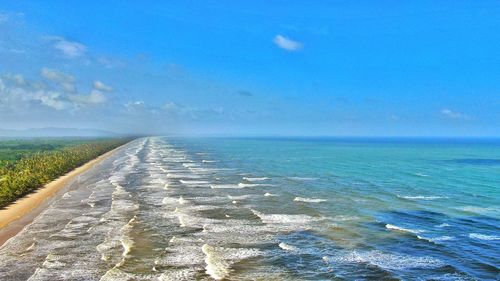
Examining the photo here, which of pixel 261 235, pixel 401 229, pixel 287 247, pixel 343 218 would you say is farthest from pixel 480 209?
pixel 287 247

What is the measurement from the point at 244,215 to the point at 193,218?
176 inches

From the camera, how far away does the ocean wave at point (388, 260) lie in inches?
1020

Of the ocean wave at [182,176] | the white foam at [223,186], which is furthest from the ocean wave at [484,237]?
the ocean wave at [182,176]

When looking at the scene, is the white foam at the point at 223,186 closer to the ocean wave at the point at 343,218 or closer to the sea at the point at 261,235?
the sea at the point at 261,235

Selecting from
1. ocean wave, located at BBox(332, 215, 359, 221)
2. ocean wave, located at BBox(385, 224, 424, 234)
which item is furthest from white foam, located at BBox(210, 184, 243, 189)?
ocean wave, located at BBox(385, 224, 424, 234)

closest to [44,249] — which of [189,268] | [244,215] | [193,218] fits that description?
[189,268]

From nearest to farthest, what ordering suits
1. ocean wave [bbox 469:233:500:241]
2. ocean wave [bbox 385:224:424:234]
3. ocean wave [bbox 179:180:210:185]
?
ocean wave [bbox 469:233:500:241] < ocean wave [bbox 385:224:424:234] < ocean wave [bbox 179:180:210:185]

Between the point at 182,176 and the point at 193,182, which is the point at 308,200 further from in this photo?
the point at 182,176

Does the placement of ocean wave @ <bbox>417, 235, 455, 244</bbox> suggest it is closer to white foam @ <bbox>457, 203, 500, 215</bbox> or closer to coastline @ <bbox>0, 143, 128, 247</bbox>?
white foam @ <bbox>457, 203, 500, 215</bbox>

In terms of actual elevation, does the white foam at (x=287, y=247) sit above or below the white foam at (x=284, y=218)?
below

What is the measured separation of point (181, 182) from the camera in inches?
2549

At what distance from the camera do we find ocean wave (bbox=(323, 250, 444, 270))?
85.0 ft

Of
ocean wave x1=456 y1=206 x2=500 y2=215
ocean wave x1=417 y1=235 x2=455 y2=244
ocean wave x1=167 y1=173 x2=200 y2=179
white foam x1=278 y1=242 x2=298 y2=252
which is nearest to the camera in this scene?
white foam x1=278 y1=242 x2=298 y2=252

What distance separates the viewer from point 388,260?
26.8 metres
